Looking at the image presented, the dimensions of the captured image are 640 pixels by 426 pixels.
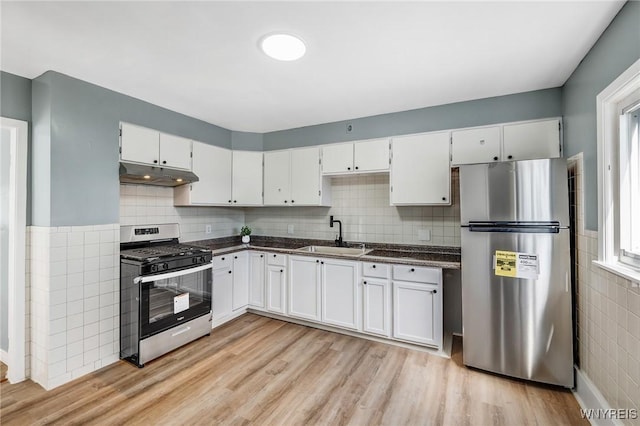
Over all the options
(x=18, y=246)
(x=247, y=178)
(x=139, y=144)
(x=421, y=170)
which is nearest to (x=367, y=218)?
(x=421, y=170)

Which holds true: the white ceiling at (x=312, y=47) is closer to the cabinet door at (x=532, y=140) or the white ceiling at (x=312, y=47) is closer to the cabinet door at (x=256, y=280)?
the cabinet door at (x=532, y=140)

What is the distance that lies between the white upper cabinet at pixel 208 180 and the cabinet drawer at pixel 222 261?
0.69 m

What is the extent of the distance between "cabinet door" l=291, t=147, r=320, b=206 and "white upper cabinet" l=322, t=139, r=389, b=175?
5.1 inches

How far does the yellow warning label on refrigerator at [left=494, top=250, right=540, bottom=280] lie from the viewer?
2.17 metres

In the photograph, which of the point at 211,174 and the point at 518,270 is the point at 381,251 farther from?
the point at 211,174

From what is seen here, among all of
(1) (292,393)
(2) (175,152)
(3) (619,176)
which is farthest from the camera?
(2) (175,152)

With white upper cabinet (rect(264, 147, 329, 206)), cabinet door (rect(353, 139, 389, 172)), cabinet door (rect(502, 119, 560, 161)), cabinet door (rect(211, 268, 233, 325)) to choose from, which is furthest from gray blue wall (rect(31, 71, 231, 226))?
cabinet door (rect(502, 119, 560, 161))

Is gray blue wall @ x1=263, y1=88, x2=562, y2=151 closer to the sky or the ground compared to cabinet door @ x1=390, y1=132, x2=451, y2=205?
closer to the sky

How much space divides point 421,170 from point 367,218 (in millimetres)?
907

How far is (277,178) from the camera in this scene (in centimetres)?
387

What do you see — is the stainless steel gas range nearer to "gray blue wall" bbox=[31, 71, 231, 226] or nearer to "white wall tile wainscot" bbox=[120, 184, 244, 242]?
"white wall tile wainscot" bbox=[120, 184, 244, 242]

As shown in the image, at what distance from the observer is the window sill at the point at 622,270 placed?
55.1 inches

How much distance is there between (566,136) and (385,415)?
2.65m

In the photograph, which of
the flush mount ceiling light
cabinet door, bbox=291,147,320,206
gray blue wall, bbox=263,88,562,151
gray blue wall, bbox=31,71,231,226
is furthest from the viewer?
cabinet door, bbox=291,147,320,206
